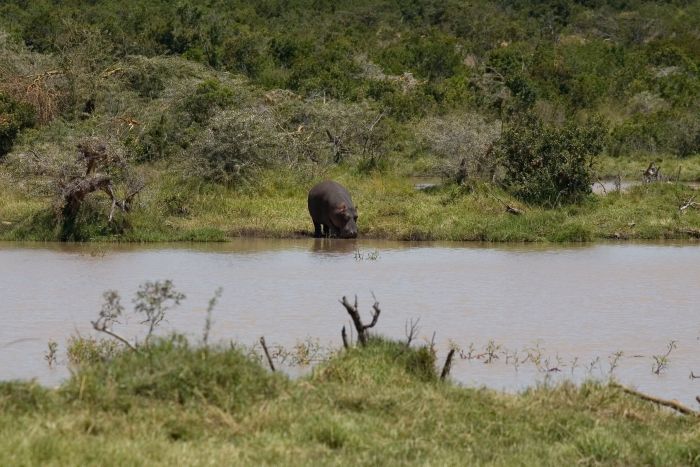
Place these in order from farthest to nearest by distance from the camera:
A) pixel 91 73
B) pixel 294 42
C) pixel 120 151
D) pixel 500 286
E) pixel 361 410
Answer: pixel 294 42, pixel 91 73, pixel 120 151, pixel 500 286, pixel 361 410

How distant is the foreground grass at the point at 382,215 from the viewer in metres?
21.9

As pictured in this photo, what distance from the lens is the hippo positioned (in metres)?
22.2

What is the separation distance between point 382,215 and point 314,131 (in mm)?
7143

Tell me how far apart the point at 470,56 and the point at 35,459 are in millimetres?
52020

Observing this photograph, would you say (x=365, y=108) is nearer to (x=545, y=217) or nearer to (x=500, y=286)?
(x=545, y=217)

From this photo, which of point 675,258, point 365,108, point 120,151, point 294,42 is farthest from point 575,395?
point 294,42

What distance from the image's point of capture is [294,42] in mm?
46062

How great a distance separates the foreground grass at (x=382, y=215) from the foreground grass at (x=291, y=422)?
14.2 m

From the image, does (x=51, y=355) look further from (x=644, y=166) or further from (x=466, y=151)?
(x=644, y=166)

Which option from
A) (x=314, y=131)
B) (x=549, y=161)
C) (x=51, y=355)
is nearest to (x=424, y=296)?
(x=51, y=355)

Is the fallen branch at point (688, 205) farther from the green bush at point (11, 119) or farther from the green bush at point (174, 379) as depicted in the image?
the green bush at point (174, 379)

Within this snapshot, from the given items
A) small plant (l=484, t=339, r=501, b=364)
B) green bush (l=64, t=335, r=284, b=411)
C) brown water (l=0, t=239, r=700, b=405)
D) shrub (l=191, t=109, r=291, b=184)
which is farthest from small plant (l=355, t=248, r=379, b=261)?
green bush (l=64, t=335, r=284, b=411)

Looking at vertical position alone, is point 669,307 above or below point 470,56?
below

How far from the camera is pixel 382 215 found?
2367 centimetres
